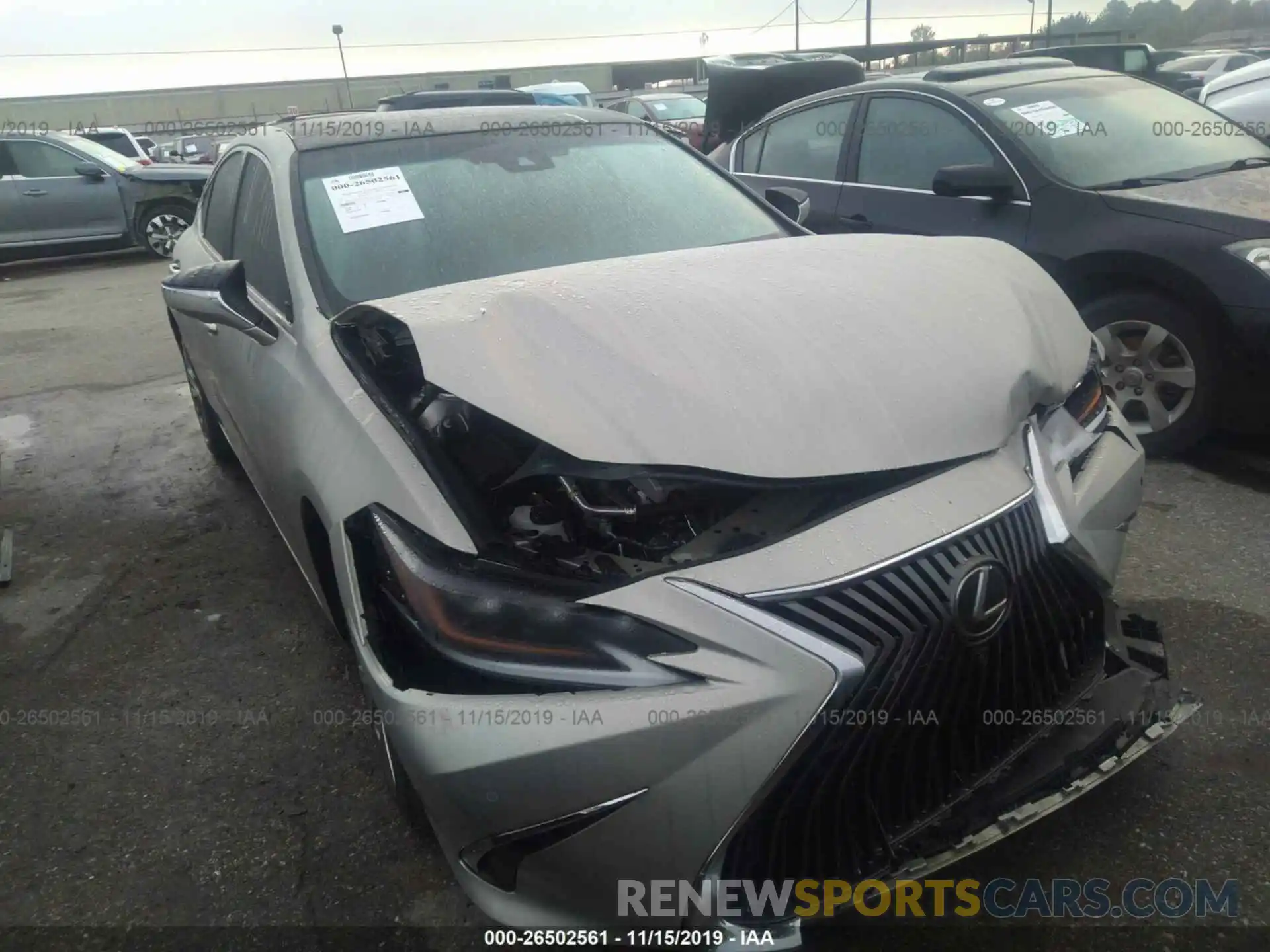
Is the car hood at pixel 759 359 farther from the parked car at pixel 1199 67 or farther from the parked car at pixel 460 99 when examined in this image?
the parked car at pixel 1199 67

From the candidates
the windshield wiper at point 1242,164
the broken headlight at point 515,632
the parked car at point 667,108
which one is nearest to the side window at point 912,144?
the windshield wiper at point 1242,164

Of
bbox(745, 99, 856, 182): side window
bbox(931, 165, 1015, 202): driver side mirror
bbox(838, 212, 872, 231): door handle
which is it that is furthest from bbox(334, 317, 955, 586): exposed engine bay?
bbox(745, 99, 856, 182): side window

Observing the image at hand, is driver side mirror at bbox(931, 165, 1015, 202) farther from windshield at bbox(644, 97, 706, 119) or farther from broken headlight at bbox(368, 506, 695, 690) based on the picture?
windshield at bbox(644, 97, 706, 119)

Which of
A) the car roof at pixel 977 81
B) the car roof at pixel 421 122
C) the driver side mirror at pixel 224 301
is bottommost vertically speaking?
the driver side mirror at pixel 224 301

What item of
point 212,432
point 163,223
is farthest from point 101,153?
point 212,432

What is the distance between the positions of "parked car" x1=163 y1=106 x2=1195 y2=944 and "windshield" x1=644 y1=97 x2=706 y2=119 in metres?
14.2

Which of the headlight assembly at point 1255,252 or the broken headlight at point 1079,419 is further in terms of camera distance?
the headlight assembly at point 1255,252

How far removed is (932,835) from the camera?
1.56 m

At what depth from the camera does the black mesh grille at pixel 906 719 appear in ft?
4.72

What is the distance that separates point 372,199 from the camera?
2674 millimetres

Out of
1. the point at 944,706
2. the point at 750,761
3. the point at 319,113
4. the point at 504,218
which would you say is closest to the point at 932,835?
the point at 944,706

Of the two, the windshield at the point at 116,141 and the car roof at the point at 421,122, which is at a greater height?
the car roof at the point at 421,122

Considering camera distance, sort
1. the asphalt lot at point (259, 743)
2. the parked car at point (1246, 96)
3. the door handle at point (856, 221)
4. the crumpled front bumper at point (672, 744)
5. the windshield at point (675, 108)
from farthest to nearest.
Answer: the windshield at point (675, 108)
the parked car at point (1246, 96)
the door handle at point (856, 221)
the asphalt lot at point (259, 743)
the crumpled front bumper at point (672, 744)

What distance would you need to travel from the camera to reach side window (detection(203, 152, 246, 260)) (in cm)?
343
